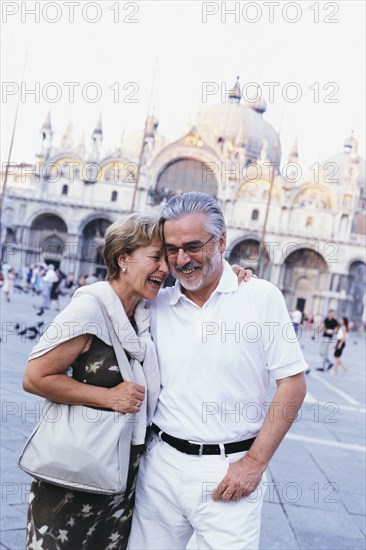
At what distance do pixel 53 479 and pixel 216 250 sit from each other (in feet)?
3.33

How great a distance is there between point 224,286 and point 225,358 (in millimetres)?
275

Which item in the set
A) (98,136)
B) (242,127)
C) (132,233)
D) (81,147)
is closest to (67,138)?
(81,147)

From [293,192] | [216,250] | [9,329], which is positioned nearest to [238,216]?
[293,192]

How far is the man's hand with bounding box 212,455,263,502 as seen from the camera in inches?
82.7

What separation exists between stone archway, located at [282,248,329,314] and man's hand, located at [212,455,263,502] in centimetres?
4148

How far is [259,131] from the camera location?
55.4 m

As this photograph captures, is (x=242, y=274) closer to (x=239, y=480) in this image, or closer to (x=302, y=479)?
(x=239, y=480)

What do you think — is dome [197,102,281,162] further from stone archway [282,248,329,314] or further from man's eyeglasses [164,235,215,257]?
man's eyeglasses [164,235,215,257]

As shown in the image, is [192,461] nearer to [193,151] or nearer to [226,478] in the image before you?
[226,478]

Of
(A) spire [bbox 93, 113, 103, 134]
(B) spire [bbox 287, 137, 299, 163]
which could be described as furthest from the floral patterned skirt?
(B) spire [bbox 287, 137, 299, 163]

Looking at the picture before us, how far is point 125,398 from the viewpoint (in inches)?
81.6

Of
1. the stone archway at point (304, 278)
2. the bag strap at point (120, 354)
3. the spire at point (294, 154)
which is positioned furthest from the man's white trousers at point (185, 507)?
the spire at point (294, 154)

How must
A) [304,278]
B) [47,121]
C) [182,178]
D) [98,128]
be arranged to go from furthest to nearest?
[47,121] → [98,128] → [182,178] → [304,278]

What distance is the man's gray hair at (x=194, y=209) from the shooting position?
219cm
